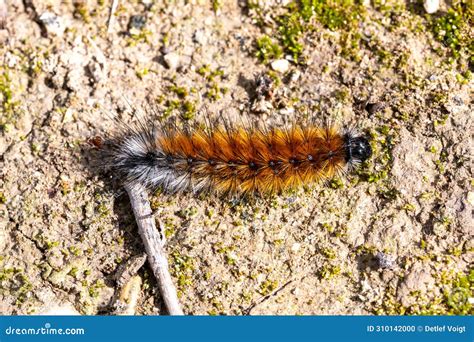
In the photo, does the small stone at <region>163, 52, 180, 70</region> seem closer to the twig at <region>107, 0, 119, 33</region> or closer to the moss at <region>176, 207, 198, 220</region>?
the twig at <region>107, 0, 119, 33</region>

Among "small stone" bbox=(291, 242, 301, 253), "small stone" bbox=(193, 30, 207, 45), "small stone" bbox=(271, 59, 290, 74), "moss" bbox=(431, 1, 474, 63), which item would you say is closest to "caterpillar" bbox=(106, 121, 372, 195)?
"small stone" bbox=(291, 242, 301, 253)

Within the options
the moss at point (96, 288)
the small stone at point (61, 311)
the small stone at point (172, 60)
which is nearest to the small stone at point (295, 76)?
the small stone at point (172, 60)

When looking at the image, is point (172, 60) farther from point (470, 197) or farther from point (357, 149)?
point (470, 197)

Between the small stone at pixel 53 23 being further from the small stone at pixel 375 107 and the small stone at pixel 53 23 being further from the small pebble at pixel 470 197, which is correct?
the small pebble at pixel 470 197

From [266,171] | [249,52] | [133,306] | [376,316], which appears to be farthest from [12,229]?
[376,316]

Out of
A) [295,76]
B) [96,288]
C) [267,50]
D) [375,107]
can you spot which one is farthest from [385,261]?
[96,288]

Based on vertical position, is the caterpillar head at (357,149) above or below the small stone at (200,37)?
below

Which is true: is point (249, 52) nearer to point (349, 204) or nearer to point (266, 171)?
point (266, 171)
